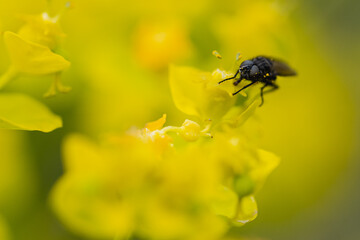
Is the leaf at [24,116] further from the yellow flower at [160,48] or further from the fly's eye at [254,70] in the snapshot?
the yellow flower at [160,48]

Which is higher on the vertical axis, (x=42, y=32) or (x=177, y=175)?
(x=42, y=32)

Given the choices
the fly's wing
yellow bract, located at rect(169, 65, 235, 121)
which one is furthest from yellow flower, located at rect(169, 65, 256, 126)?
the fly's wing

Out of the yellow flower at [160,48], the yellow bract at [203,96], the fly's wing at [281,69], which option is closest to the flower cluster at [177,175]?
the yellow bract at [203,96]

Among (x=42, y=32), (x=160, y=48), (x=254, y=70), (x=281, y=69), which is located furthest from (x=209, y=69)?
(x=42, y=32)

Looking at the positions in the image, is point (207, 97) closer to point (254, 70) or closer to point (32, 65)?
point (254, 70)

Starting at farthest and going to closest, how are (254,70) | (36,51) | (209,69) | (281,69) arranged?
(209,69) → (281,69) → (254,70) → (36,51)

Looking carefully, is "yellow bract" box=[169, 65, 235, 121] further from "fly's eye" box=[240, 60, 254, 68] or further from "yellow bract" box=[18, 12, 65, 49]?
"yellow bract" box=[18, 12, 65, 49]
